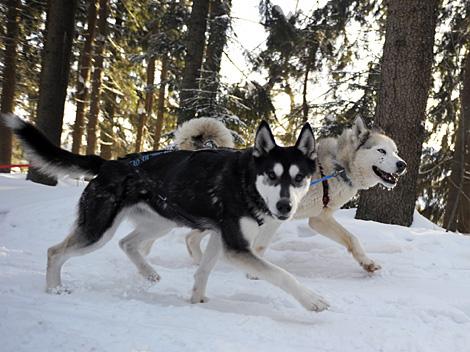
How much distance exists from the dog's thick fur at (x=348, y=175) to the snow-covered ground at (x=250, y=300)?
1.36 feet

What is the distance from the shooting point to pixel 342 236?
4.93 meters

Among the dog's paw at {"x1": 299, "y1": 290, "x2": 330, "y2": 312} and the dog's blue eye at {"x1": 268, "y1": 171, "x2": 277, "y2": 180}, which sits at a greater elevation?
the dog's blue eye at {"x1": 268, "y1": 171, "x2": 277, "y2": 180}

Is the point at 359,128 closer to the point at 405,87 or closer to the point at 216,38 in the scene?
the point at 405,87

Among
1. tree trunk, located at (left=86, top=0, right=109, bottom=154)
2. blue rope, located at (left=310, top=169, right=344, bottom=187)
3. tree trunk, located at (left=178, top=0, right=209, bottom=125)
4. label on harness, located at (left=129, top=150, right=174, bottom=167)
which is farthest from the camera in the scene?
tree trunk, located at (left=86, top=0, right=109, bottom=154)

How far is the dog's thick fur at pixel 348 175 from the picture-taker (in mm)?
4957

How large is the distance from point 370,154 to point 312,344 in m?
2.93

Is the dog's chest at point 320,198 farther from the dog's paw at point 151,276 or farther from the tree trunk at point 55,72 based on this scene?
the tree trunk at point 55,72

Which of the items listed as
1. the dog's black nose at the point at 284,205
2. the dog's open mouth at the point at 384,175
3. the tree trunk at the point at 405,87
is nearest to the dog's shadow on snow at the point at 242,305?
the dog's black nose at the point at 284,205

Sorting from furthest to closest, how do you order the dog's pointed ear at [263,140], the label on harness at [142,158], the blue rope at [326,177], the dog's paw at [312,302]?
1. the blue rope at [326,177]
2. the label on harness at [142,158]
3. the dog's pointed ear at [263,140]
4. the dog's paw at [312,302]

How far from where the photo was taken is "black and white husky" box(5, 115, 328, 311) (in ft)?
11.7

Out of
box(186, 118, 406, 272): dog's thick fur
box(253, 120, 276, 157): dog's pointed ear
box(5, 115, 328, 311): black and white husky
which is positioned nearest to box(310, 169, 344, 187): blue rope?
box(186, 118, 406, 272): dog's thick fur

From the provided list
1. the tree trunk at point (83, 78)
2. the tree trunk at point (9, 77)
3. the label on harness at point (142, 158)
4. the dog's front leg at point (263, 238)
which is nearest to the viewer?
the label on harness at point (142, 158)

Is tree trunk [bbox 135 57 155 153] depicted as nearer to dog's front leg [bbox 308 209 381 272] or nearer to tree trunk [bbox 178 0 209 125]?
tree trunk [bbox 178 0 209 125]

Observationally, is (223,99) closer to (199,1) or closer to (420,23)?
(199,1)
